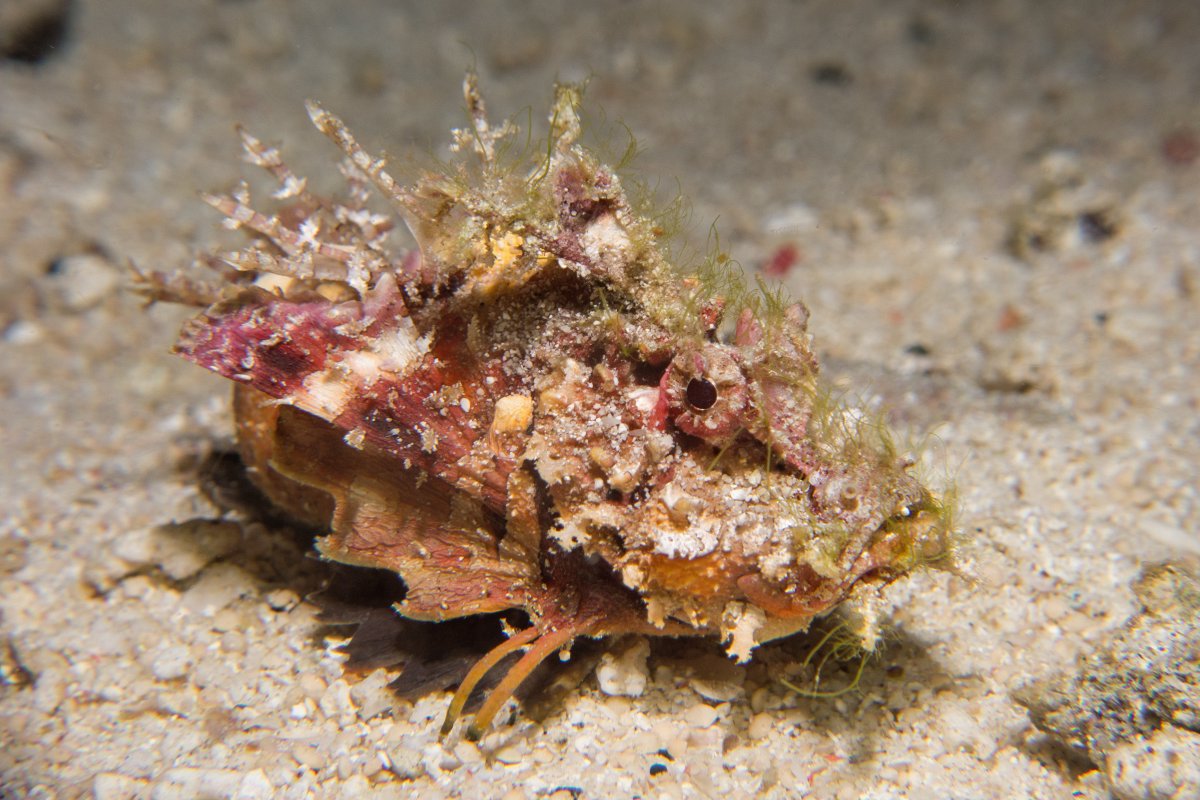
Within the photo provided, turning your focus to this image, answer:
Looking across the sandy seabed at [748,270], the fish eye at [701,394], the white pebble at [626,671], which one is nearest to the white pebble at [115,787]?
the sandy seabed at [748,270]

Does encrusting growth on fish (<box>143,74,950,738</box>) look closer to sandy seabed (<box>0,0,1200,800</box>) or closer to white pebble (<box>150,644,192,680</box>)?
sandy seabed (<box>0,0,1200,800</box>)

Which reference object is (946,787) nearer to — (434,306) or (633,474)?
(633,474)

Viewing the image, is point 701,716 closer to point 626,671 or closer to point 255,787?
point 626,671

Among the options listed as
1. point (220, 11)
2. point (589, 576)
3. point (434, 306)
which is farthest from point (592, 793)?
point (220, 11)

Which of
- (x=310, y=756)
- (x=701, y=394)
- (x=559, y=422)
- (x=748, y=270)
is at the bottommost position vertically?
(x=310, y=756)

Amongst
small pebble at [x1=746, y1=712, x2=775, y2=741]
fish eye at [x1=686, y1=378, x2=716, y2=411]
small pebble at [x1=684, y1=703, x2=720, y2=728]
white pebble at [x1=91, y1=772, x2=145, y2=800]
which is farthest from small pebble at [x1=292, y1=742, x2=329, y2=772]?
fish eye at [x1=686, y1=378, x2=716, y2=411]

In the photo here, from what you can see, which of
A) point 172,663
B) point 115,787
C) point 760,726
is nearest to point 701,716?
point 760,726

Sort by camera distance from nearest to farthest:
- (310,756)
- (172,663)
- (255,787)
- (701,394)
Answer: (701,394)
(255,787)
(310,756)
(172,663)
